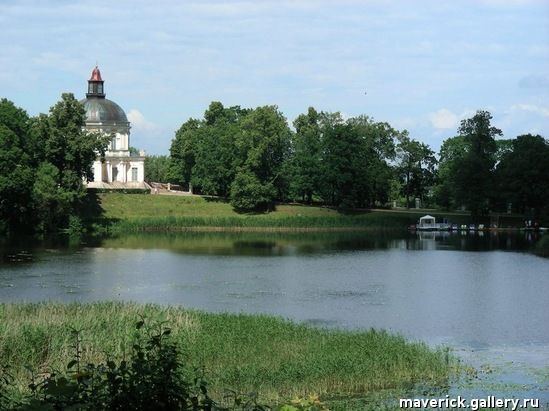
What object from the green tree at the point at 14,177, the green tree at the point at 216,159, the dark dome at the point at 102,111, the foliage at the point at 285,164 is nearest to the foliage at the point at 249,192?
the foliage at the point at 285,164

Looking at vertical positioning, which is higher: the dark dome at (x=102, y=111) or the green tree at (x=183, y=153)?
the dark dome at (x=102, y=111)

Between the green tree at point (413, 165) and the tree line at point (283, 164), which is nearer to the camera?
the tree line at point (283, 164)

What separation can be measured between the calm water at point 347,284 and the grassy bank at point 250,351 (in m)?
2.10

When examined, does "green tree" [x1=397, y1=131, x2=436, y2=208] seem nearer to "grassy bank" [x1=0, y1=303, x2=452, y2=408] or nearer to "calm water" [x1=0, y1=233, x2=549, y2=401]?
"calm water" [x1=0, y1=233, x2=549, y2=401]

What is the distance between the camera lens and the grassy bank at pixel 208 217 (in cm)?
9238

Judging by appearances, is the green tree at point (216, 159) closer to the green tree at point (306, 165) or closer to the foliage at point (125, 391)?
the green tree at point (306, 165)

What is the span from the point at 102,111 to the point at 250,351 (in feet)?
317

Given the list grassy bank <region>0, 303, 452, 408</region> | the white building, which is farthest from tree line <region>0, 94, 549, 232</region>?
grassy bank <region>0, 303, 452, 408</region>

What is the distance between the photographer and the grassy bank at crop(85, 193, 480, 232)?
3637 inches

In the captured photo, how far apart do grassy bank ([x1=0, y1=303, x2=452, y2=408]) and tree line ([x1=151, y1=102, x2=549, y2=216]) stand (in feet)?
231

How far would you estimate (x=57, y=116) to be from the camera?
85938mm

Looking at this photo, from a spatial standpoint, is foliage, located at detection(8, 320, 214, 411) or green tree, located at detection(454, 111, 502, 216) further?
green tree, located at detection(454, 111, 502, 216)

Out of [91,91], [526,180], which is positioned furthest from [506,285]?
[91,91]

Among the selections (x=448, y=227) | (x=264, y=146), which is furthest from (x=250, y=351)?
(x=448, y=227)
